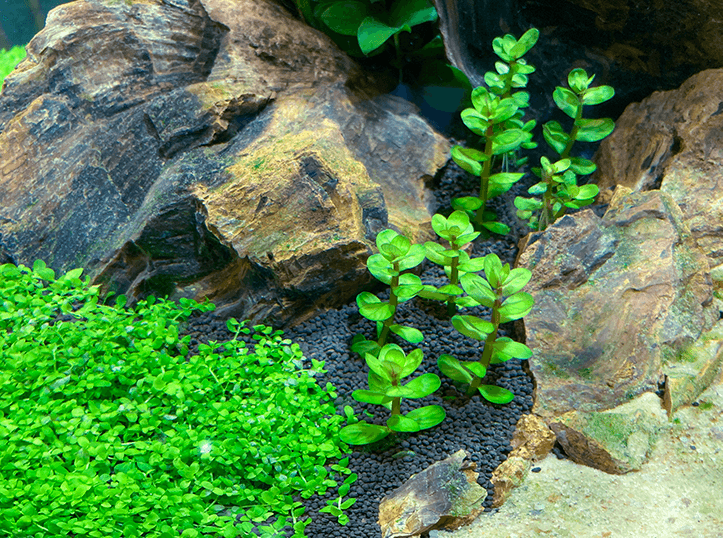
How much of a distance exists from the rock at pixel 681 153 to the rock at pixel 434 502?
1984 mm

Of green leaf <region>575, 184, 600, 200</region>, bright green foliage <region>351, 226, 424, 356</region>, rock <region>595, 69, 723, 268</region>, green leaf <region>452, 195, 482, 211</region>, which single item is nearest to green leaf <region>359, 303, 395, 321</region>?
bright green foliage <region>351, 226, 424, 356</region>

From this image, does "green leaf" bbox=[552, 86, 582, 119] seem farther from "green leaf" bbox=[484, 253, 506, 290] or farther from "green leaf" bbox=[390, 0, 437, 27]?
"green leaf" bbox=[484, 253, 506, 290]

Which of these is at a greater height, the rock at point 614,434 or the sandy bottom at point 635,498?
the rock at point 614,434

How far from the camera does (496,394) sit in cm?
280

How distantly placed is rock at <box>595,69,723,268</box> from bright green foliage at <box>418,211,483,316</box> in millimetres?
1384

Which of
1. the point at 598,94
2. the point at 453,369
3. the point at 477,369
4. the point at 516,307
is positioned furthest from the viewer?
the point at 598,94

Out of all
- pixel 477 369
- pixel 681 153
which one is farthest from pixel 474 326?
pixel 681 153

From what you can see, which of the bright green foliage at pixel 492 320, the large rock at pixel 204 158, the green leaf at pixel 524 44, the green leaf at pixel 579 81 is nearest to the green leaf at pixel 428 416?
the bright green foliage at pixel 492 320

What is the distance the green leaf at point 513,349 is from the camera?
8.86 feet

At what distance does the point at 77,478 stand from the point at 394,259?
1557 mm

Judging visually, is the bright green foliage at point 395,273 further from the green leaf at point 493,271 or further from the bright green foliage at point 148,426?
the bright green foliage at point 148,426

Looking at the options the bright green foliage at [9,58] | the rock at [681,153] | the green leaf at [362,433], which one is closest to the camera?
the green leaf at [362,433]

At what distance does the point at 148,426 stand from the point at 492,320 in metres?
1.61

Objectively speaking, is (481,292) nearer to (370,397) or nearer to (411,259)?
(411,259)
